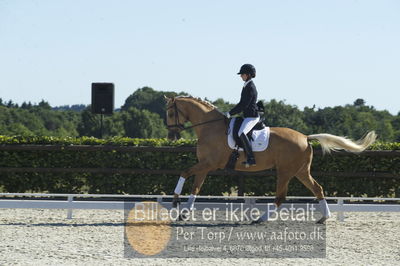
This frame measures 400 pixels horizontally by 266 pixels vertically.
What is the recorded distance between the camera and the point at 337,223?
9203 mm

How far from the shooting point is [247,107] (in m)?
8.84

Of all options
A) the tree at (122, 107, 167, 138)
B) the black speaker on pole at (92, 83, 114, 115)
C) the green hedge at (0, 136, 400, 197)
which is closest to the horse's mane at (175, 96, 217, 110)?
the green hedge at (0, 136, 400, 197)

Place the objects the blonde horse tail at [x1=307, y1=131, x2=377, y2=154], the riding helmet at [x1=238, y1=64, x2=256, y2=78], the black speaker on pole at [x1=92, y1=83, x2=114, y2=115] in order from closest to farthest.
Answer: the riding helmet at [x1=238, y1=64, x2=256, y2=78]
the blonde horse tail at [x1=307, y1=131, x2=377, y2=154]
the black speaker on pole at [x1=92, y1=83, x2=114, y2=115]

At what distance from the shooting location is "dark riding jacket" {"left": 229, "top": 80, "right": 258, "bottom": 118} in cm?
880

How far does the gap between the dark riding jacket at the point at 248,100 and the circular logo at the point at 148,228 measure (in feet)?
7.00

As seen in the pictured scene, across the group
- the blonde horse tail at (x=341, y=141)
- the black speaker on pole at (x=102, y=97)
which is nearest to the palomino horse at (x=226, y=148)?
the blonde horse tail at (x=341, y=141)

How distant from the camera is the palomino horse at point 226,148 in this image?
29.6ft

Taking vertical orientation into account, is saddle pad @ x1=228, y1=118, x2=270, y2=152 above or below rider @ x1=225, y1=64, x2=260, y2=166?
below

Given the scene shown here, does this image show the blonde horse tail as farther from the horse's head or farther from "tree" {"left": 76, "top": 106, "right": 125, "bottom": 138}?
"tree" {"left": 76, "top": 106, "right": 125, "bottom": 138}

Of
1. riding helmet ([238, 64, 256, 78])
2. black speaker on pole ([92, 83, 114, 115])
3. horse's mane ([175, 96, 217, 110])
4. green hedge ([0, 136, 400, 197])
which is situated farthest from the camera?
black speaker on pole ([92, 83, 114, 115])

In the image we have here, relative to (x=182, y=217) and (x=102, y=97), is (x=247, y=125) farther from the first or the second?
(x=102, y=97)

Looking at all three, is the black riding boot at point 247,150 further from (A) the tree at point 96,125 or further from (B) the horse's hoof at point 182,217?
(A) the tree at point 96,125

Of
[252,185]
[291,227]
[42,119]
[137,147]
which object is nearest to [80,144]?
[137,147]

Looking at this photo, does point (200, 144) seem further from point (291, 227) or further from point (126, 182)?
point (126, 182)
